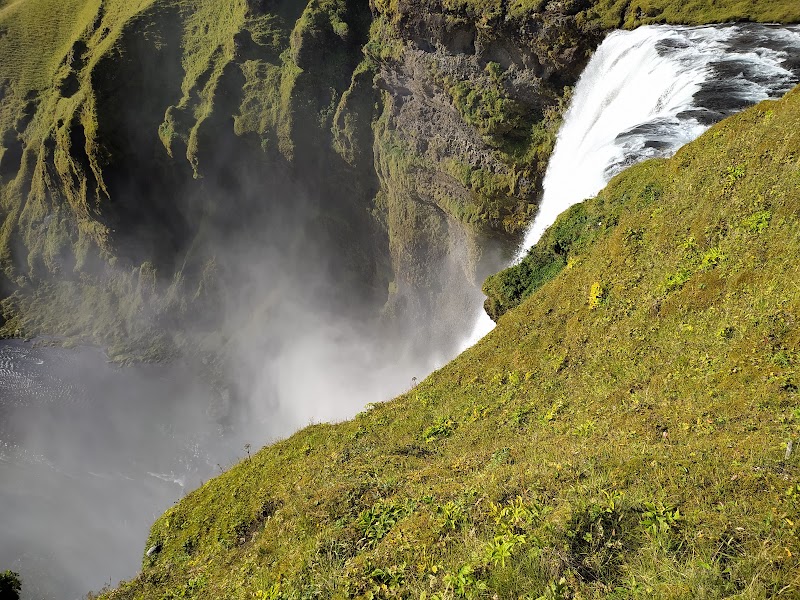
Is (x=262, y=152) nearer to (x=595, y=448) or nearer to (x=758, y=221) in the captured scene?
(x=758, y=221)

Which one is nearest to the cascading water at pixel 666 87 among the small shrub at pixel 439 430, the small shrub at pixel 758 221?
the small shrub at pixel 758 221

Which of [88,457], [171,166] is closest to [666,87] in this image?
[88,457]

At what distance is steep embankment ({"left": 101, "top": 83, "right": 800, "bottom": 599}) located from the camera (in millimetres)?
6328

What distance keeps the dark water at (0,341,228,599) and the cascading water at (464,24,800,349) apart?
4433 centimetres

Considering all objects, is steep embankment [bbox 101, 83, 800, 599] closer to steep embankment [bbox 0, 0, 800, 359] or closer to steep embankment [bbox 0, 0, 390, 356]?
steep embankment [bbox 0, 0, 800, 359]

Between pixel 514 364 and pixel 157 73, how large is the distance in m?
73.9

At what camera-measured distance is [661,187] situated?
17.6 meters

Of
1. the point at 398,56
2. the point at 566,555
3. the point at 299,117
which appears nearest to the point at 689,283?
the point at 566,555

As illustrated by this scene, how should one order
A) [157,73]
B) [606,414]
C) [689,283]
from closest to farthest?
[606,414] → [689,283] → [157,73]

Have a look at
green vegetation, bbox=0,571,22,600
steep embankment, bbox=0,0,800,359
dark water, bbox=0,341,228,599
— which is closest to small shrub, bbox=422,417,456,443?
A: green vegetation, bbox=0,571,22,600

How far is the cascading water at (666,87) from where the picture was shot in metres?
21.2

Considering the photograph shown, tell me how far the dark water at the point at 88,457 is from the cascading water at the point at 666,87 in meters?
44.3

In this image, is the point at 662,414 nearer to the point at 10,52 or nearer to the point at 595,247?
the point at 595,247

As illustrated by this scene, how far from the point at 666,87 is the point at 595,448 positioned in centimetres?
2045
